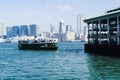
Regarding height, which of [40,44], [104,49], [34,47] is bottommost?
[34,47]

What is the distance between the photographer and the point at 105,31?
127375 millimetres

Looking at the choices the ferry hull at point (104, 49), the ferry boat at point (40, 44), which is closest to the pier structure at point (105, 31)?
the ferry hull at point (104, 49)

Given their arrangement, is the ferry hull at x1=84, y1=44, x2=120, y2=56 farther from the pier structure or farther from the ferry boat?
the ferry boat

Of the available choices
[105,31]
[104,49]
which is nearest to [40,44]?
[105,31]

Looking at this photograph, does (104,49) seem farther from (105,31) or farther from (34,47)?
(34,47)

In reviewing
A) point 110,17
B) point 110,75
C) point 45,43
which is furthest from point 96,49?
point 110,75

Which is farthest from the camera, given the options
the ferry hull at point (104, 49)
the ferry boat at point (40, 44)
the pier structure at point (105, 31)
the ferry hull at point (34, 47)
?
the ferry boat at point (40, 44)

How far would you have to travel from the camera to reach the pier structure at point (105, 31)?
10617 centimetres

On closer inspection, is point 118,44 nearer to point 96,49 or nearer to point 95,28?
point 96,49

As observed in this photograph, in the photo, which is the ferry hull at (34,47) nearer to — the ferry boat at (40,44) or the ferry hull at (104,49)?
the ferry boat at (40,44)

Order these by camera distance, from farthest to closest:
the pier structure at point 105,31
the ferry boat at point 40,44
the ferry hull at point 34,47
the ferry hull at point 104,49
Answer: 1. the ferry boat at point 40,44
2. the ferry hull at point 34,47
3. the pier structure at point 105,31
4. the ferry hull at point 104,49

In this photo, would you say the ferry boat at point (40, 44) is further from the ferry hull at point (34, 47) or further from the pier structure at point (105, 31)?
the pier structure at point (105, 31)

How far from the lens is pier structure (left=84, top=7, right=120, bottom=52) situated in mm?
106169

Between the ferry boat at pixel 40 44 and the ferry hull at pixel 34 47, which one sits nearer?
the ferry hull at pixel 34 47
